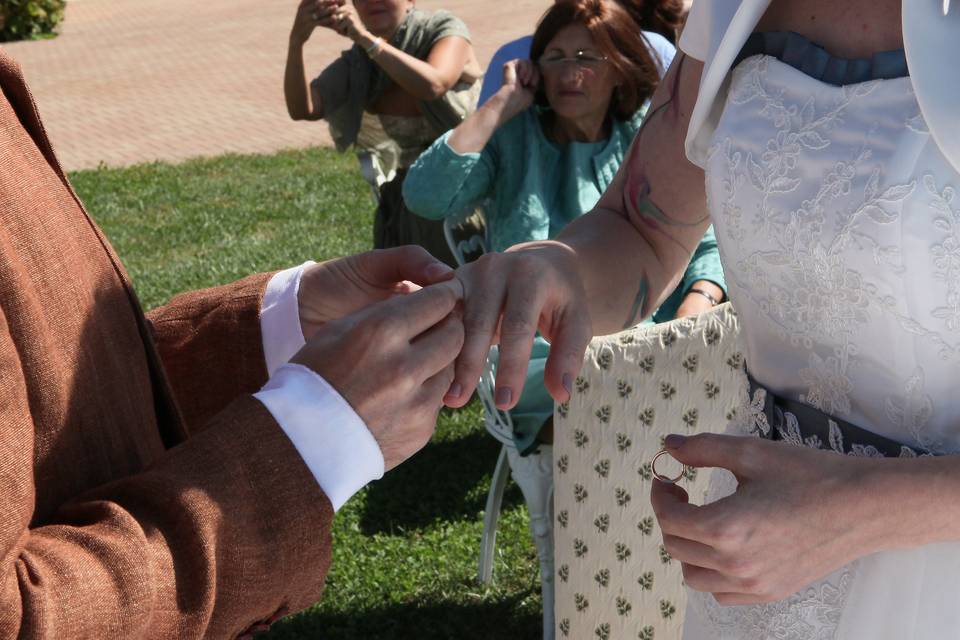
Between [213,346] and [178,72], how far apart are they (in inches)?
556

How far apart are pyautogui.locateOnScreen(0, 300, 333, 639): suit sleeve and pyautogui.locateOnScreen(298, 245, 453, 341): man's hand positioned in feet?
1.85

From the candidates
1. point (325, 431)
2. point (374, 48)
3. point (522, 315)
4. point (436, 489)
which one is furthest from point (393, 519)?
point (325, 431)

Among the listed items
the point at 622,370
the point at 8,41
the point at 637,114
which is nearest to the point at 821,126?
the point at 622,370

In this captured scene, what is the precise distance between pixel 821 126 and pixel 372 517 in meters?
3.33

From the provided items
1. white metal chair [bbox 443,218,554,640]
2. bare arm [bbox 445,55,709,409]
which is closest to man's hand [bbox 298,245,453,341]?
bare arm [bbox 445,55,709,409]

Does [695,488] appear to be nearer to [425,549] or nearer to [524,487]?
[524,487]

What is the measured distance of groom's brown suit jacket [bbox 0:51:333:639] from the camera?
3.50 ft

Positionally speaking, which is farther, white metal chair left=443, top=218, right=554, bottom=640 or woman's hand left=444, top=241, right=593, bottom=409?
white metal chair left=443, top=218, right=554, bottom=640

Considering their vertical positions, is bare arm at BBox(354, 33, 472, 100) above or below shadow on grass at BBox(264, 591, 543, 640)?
above

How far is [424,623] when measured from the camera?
3713 millimetres

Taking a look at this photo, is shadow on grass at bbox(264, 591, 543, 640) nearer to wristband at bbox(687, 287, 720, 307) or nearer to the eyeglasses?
wristband at bbox(687, 287, 720, 307)

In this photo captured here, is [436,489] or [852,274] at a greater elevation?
[852,274]

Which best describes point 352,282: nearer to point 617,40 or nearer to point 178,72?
point 617,40

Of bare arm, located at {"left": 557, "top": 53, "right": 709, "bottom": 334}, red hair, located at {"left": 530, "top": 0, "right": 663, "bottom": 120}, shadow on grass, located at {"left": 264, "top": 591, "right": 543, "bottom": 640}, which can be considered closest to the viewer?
bare arm, located at {"left": 557, "top": 53, "right": 709, "bottom": 334}
